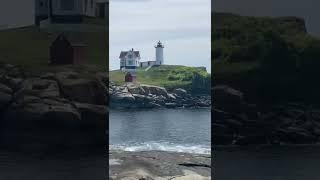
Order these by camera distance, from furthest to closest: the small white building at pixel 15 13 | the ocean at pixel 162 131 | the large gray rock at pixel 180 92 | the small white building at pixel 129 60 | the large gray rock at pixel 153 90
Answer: the large gray rock at pixel 180 92, the large gray rock at pixel 153 90, the ocean at pixel 162 131, the small white building at pixel 129 60, the small white building at pixel 15 13

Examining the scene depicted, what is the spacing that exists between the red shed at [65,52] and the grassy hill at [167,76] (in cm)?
96

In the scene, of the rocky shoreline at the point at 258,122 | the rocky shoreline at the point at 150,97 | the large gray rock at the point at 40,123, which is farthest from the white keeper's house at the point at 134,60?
the rocky shoreline at the point at 258,122

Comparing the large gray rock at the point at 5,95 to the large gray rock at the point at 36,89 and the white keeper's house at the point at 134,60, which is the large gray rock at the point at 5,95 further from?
the white keeper's house at the point at 134,60

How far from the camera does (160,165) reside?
24.3ft

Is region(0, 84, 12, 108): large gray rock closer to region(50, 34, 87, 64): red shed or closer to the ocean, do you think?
region(50, 34, 87, 64): red shed

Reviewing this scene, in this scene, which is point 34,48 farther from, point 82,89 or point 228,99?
point 228,99

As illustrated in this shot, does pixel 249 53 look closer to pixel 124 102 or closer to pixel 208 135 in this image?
pixel 208 135

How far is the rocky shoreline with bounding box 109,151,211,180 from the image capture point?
285 inches

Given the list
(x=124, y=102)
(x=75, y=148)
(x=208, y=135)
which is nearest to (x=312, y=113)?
(x=208, y=135)

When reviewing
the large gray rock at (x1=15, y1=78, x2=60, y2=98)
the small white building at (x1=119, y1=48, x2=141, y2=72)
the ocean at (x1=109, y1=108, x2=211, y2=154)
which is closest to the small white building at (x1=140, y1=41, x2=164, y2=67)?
the small white building at (x1=119, y1=48, x2=141, y2=72)

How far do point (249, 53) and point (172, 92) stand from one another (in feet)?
5.22

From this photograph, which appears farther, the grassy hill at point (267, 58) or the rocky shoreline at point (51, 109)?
the grassy hill at point (267, 58)

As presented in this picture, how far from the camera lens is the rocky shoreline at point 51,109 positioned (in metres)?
6.49

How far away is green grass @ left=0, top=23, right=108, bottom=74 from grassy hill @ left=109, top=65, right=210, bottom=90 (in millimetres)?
920
